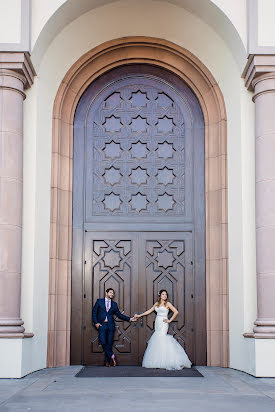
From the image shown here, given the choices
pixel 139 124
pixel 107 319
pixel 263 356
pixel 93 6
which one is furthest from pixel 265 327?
pixel 93 6

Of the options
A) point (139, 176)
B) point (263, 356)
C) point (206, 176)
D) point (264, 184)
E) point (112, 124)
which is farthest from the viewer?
point (112, 124)

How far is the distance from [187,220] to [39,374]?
14.6 feet

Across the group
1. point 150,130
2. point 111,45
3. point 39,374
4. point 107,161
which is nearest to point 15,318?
point 39,374

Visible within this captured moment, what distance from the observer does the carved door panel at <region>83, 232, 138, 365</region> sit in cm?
1381

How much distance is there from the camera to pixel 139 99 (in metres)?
14.6

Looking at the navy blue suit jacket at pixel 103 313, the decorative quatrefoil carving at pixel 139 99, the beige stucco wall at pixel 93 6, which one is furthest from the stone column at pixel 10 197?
the decorative quatrefoil carving at pixel 139 99

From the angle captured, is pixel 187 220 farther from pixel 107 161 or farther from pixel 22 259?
pixel 22 259

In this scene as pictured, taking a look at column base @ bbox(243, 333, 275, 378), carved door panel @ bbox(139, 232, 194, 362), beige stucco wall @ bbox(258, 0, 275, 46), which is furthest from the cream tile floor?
beige stucco wall @ bbox(258, 0, 275, 46)

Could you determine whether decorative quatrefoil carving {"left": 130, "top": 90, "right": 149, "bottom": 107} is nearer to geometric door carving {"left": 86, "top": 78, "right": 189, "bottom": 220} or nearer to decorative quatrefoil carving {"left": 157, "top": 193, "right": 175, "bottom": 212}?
geometric door carving {"left": 86, "top": 78, "right": 189, "bottom": 220}

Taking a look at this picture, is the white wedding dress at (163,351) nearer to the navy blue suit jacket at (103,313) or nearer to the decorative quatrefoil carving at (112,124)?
the navy blue suit jacket at (103,313)

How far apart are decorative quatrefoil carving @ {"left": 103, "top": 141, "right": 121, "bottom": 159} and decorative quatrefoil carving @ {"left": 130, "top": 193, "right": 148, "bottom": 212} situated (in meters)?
0.96

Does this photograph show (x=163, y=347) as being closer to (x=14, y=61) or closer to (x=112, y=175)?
(x=112, y=175)

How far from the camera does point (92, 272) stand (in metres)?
14.0

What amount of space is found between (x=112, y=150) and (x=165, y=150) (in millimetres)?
1123
